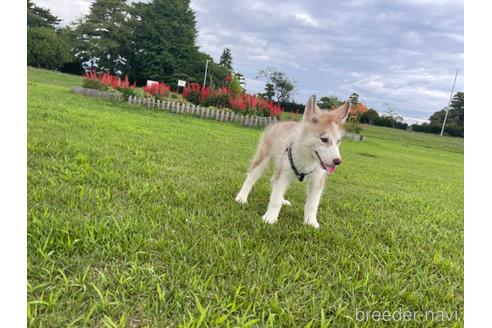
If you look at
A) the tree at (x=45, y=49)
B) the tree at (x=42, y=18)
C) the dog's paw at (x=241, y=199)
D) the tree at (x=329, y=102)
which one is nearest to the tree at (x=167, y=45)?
the tree at (x=45, y=49)

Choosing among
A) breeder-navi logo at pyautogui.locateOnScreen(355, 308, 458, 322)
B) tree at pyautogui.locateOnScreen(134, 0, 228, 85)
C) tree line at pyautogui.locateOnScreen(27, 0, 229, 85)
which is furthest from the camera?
tree line at pyautogui.locateOnScreen(27, 0, 229, 85)

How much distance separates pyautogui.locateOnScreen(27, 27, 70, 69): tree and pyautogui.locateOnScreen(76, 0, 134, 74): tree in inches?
251

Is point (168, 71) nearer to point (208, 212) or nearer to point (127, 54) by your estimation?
point (127, 54)

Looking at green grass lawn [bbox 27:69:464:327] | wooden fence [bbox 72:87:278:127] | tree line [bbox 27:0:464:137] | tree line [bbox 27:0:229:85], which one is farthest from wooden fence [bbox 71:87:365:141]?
tree line [bbox 27:0:229:85]

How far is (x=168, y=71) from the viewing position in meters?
34.1

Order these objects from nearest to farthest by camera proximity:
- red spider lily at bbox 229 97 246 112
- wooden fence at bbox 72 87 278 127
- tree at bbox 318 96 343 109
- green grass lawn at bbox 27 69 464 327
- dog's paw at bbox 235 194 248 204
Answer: green grass lawn at bbox 27 69 464 327 < dog's paw at bbox 235 194 248 204 < tree at bbox 318 96 343 109 < wooden fence at bbox 72 87 278 127 < red spider lily at bbox 229 97 246 112

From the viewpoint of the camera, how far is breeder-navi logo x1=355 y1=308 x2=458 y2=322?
1.74 m

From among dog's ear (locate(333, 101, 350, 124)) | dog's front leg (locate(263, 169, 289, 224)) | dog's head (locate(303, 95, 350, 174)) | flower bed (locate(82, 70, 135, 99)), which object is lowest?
dog's front leg (locate(263, 169, 289, 224))

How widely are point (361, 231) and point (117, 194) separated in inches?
84.7

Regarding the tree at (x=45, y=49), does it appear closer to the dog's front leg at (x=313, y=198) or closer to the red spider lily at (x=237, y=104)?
the red spider lily at (x=237, y=104)

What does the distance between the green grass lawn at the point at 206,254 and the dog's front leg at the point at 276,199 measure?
0.13 metres

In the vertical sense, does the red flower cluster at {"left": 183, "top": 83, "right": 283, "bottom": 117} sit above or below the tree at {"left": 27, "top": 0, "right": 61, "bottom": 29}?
below

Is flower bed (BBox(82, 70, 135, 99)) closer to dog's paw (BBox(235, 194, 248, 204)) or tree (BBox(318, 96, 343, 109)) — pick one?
tree (BBox(318, 96, 343, 109))
